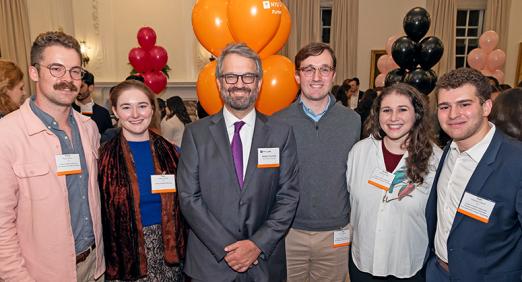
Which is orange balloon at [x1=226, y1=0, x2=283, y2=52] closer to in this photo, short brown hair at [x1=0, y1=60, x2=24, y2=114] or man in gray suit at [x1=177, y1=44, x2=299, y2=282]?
man in gray suit at [x1=177, y1=44, x2=299, y2=282]

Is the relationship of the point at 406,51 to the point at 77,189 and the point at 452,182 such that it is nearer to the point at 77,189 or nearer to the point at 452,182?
the point at 452,182

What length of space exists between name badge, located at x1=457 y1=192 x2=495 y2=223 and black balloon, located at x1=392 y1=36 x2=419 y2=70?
4391 mm

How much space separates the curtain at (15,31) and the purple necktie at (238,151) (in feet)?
28.3

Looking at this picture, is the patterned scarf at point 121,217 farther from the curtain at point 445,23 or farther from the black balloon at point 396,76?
the curtain at point 445,23

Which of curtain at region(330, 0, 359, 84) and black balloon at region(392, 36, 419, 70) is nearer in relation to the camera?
black balloon at region(392, 36, 419, 70)

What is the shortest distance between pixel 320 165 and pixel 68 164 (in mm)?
1325

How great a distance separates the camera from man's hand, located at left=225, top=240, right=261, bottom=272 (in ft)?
5.56

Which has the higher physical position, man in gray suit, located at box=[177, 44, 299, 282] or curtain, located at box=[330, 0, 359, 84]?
curtain, located at box=[330, 0, 359, 84]

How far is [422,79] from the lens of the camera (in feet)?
17.1

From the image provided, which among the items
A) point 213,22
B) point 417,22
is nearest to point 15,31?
point 213,22

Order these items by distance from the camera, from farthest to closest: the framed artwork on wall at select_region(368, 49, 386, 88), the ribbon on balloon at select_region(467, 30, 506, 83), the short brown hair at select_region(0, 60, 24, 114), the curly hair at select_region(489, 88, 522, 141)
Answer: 1. the framed artwork on wall at select_region(368, 49, 386, 88)
2. the ribbon on balloon at select_region(467, 30, 506, 83)
3. the short brown hair at select_region(0, 60, 24, 114)
4. the curly hair at select_region(489, 88, 522, 141)

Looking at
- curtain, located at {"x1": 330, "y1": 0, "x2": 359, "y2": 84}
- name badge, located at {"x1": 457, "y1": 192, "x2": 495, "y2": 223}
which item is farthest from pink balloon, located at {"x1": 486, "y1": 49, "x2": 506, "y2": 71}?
name badge, located at {"x1": 457, "y1": 192, "x2": 495, "y2": 223}

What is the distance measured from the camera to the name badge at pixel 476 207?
148 centimetres

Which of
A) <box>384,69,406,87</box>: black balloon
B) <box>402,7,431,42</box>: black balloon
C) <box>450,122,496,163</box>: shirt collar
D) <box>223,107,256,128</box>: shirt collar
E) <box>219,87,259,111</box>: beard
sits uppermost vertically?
<box>402,7,431,42</box>: black balloon
